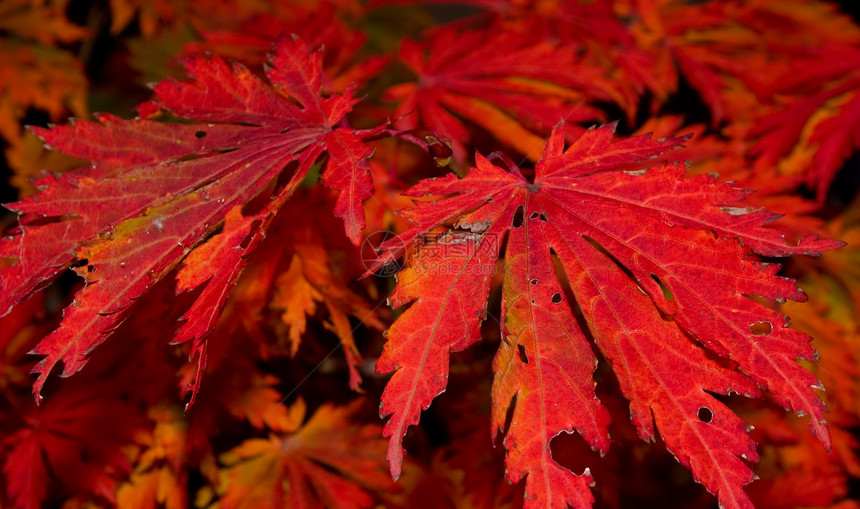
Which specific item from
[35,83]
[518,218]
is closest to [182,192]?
[518,218]

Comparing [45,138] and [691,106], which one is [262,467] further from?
[691,106]

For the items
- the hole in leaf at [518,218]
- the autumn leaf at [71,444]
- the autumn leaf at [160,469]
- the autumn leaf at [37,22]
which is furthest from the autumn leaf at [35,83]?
the hole in leaf at [518,218]

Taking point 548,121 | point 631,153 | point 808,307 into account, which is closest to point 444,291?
point 631,153

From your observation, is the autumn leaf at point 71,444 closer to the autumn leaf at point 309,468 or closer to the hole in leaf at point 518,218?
the autumn leaf at point 309,468

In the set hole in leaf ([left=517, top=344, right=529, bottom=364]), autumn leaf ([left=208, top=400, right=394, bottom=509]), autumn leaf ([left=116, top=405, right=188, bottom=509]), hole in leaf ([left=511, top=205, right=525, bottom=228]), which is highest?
hole in leaf ([left=511, top=205, right=525, bottom=228])

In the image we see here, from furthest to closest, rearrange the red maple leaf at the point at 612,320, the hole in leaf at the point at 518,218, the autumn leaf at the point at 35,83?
the autumn leaf at the point at 35,83, the hole in leaf at the point at 518,218, the red maple leaf at the point at 612,320

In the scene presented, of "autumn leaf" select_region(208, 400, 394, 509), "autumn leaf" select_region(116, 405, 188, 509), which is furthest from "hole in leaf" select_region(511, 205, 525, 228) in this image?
"autumn leaf" select_region(116, 405, 188, 509)

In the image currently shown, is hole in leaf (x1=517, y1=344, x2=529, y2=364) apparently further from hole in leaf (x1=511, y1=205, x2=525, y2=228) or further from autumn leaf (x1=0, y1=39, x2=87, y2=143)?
autumn leaf (x1=0, y1=39, x2=87, y2=143)
